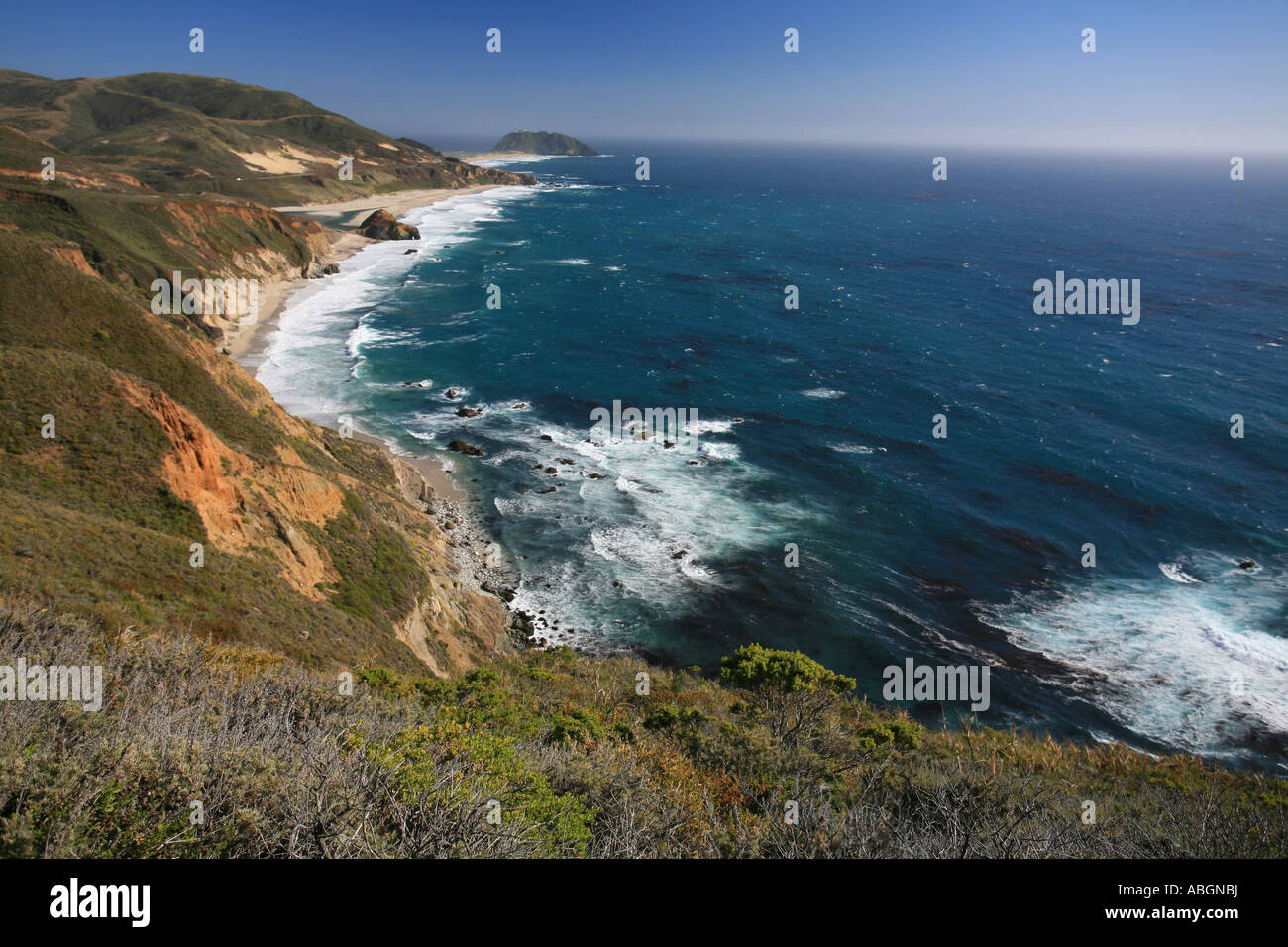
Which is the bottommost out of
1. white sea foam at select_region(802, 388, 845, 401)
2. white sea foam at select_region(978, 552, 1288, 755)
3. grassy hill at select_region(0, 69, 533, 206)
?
white sea foam at select_region(978, 552, 1288, 755)

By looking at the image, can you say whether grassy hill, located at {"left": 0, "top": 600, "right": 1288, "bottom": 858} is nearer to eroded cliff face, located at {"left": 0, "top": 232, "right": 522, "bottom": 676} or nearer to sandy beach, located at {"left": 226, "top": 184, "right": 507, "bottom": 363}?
eroded cliff face, located at {"left": 0, "top": 232, "right": 522, "bottom": 676}

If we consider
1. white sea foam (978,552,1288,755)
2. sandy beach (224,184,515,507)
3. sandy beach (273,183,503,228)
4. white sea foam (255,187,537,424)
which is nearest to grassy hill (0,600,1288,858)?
white sea foam (978,552,1288,755)

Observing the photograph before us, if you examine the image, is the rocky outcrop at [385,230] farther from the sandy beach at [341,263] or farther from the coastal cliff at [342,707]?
the coastal cliff at [342,707]

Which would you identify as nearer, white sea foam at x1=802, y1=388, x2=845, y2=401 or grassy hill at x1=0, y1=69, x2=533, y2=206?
white sea foam at x1=802, y1=388, x2=845, y2=401

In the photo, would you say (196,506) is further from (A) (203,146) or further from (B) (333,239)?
(A) (203,146)

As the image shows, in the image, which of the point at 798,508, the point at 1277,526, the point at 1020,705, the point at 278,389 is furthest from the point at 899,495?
the point at 278,389

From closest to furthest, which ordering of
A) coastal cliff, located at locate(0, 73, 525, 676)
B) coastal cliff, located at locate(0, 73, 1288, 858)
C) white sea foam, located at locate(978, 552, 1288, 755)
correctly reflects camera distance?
coastal cliff, located at locate(0, 73, 1288, 858) < coastal cliff, located at locate(0, 73, 525, 676) < white sea foam, located at locate(978, 552, 1288, 755)
